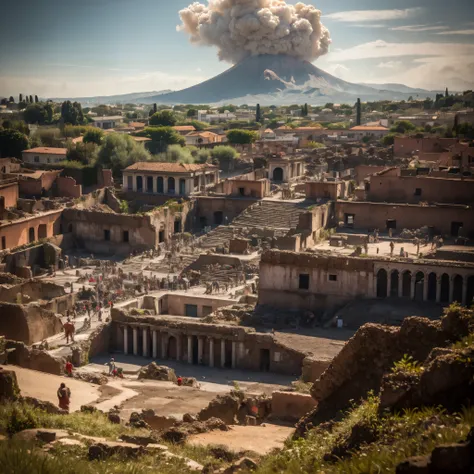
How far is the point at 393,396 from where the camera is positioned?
13.4m

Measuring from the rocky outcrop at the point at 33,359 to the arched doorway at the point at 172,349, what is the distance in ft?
21.2

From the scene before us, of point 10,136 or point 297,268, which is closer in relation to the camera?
point 297,268

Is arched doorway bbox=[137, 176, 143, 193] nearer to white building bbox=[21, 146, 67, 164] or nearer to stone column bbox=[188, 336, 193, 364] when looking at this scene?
white building bbox=[21, 146, 67, 164]

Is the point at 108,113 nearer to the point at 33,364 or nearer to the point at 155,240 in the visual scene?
the point at 155,240

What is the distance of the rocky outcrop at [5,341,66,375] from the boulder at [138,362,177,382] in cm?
306

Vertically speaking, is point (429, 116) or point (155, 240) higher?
point (429, 116)

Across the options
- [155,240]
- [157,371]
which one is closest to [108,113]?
[155,240]

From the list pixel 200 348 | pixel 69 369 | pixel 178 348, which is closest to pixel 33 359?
pixel 69 369

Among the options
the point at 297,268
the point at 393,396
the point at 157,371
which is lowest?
the point at 157,371

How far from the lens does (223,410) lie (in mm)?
25438

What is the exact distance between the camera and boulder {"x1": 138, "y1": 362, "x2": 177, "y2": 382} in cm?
3244

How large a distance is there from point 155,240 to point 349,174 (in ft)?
72.6

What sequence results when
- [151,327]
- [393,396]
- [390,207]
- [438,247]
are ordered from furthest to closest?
[390,207]
[438,247]
[151,327]
[393,396]

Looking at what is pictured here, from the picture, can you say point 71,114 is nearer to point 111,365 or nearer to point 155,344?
point 155,344
